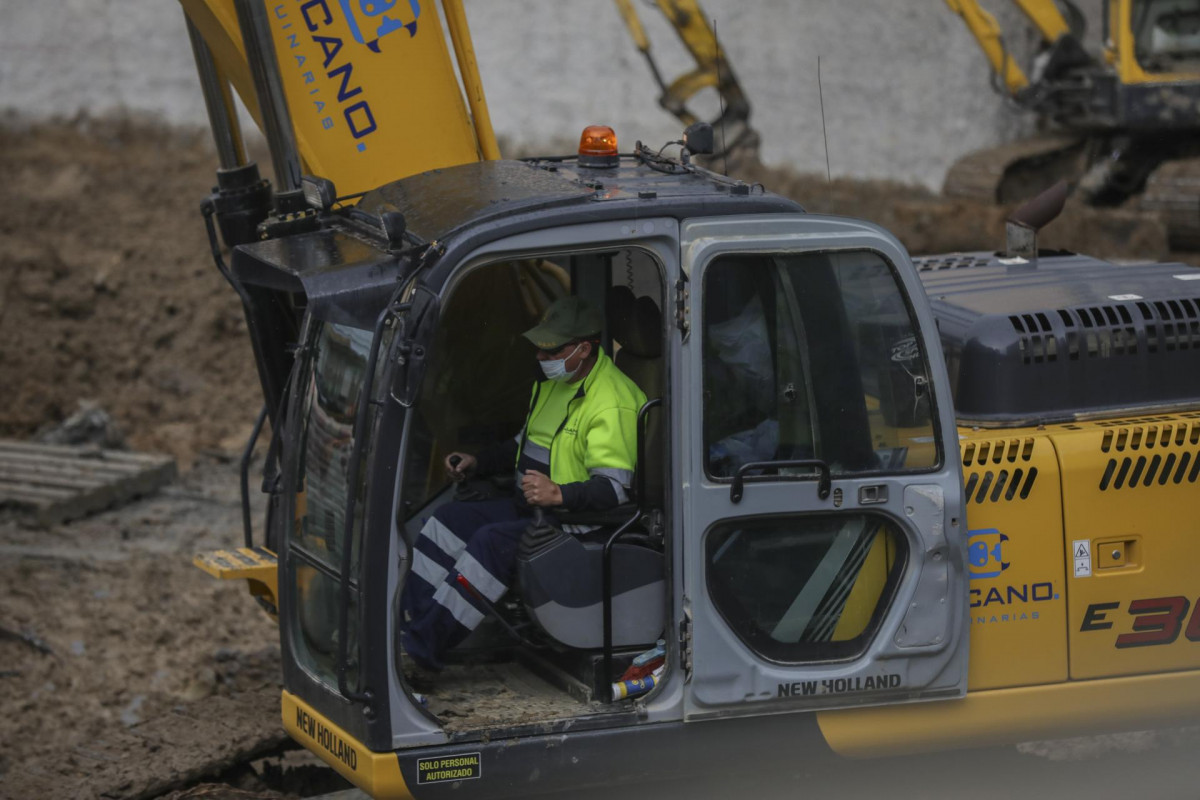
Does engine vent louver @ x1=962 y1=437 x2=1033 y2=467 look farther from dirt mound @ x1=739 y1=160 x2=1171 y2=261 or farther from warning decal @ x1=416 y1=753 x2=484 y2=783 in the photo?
dirt mound @ x1=739 y1=160 x2=1171 y2=261

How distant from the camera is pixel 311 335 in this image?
4.60m

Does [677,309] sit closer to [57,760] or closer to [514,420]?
[514,420]

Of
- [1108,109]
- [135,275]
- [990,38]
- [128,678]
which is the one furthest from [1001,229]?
[128,678]

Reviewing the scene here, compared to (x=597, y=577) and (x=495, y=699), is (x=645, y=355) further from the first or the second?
(x=495, y=699)

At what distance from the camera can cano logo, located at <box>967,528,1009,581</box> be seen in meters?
4.60

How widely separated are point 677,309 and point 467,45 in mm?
1805

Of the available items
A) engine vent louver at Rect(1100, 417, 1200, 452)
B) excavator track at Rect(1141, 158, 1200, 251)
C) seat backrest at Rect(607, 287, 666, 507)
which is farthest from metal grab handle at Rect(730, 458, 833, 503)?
excavator track at Rect(1141, 158, 1200, 251)

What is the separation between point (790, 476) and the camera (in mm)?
4348

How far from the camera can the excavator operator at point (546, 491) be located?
4.46m

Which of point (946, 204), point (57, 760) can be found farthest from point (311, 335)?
point (946, 204)

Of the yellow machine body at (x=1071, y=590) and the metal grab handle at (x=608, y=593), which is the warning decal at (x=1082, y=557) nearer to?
the yellow machine body at (x=1071, y=590)

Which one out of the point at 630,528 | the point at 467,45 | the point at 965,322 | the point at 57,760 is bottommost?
the point at 57,760

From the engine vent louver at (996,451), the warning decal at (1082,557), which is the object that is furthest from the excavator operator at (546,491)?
the warning decal at (1082,557)

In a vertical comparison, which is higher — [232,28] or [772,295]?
[232,28]
